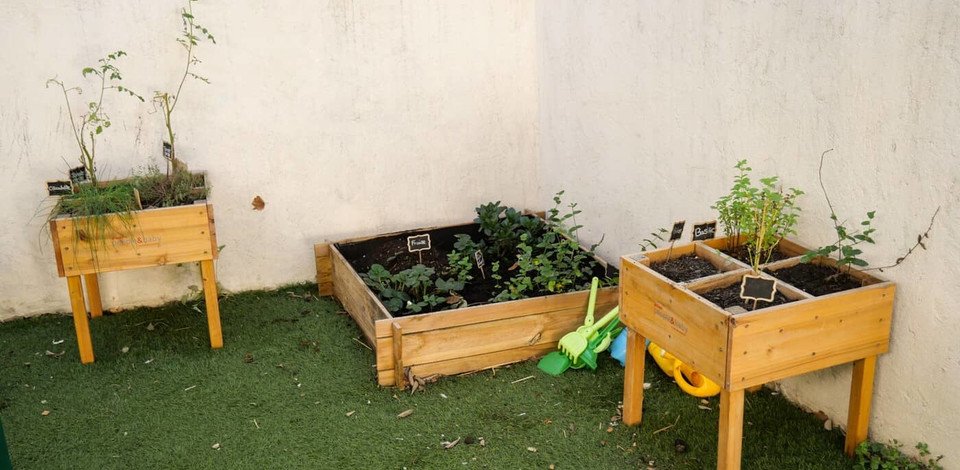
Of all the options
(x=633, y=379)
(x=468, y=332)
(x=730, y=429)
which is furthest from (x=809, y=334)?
(x=468, y=332)

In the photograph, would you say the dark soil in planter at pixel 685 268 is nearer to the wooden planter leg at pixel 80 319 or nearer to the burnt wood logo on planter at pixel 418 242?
the burnt wood logo on planter at pixel 418 242

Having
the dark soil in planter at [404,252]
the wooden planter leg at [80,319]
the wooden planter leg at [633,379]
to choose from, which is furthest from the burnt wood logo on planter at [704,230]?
the wooden planter leg at [80,319]

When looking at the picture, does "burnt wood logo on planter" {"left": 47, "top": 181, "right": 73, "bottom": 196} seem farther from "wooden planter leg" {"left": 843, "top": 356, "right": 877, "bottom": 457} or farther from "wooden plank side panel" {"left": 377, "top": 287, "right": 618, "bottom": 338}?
"wooden planter leg" {"left": 843, "top": 356, "right": 877, "bottom": 457}

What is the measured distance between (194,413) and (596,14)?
8.77ft

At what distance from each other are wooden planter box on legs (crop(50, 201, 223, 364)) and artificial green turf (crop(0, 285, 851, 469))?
36cm

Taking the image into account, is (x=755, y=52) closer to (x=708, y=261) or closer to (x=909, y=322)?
(x=708, y=261)

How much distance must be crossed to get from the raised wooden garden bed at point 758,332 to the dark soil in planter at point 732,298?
0.02m

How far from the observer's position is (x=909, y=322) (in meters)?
2.55

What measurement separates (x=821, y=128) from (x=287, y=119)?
2.76 meters

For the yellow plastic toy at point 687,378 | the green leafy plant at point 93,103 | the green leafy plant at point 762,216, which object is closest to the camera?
the green leafy plant at point 762,216

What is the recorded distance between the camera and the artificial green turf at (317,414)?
9.37 feet

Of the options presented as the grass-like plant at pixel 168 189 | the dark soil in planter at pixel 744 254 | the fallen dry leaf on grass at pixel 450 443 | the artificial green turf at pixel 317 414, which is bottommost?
the fallen dry leaf on grass at pixel 450 443

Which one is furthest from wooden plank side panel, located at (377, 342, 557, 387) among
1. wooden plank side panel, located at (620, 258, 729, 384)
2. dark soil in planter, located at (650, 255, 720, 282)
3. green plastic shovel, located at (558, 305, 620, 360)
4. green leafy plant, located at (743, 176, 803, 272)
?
green leafy plant, located at (743, 176, 803, 272)

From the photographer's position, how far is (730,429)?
8.07 ft
